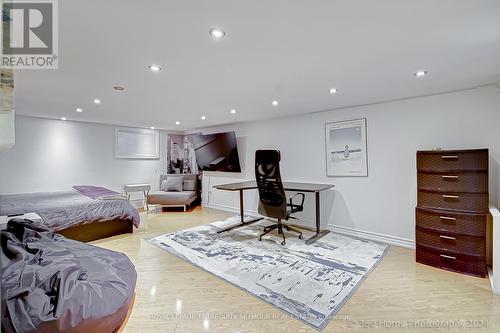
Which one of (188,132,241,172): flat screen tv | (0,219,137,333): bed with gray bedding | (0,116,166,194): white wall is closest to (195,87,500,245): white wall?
(188,132,241,172): flat screen tv

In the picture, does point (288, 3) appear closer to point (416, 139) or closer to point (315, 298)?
point (315, 298)

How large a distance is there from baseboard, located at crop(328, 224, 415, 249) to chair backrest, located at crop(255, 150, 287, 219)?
4.09 ft

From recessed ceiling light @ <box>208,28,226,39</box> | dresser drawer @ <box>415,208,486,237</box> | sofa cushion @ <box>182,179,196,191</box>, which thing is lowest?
dresser drawer @ <box>415,208,486,237</box>

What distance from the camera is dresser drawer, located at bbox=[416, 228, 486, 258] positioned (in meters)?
2.66

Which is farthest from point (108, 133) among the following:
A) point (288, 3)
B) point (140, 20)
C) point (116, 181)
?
point (288, 3)

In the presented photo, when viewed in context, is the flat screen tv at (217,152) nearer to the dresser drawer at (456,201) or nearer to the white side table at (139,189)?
the white side table at (139,189)

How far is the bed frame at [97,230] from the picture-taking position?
3.77 m

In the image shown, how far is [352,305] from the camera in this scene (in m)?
2.20

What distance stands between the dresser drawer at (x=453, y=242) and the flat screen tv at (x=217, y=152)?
3.83 meters

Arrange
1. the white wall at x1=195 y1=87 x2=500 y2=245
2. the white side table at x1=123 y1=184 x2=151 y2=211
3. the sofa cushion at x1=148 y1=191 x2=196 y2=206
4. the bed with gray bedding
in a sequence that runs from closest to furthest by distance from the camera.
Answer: the bed with gray bedding < the white wall at x1=195 y1=87 x2=500 y2=245 < the sofa cushion at x1=148 y1=191 x2=196 y2=206 < the white side table at x1=123 y1=184 x2=151 y2=211

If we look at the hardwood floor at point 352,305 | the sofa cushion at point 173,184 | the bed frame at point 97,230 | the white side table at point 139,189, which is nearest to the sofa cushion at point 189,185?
the sofa cushion at point 173,184

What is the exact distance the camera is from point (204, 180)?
6945 millimetres

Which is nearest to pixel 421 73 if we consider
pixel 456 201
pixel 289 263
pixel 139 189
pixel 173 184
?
pixel 456 201

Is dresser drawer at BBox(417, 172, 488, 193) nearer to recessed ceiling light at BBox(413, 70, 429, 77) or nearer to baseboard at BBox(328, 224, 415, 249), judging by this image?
baseboard at BBox(328, 224, 415, 249)
